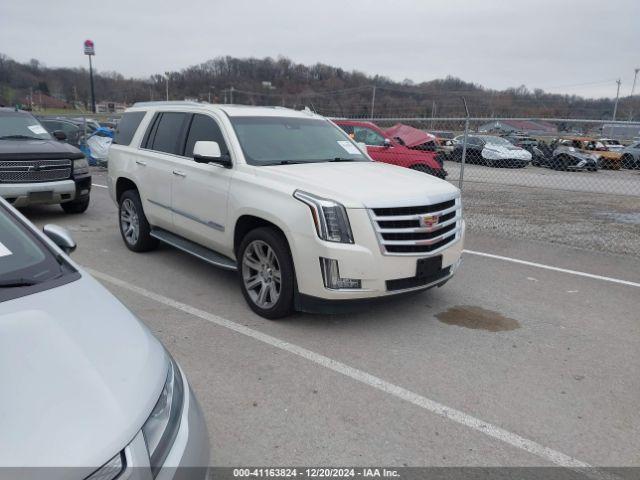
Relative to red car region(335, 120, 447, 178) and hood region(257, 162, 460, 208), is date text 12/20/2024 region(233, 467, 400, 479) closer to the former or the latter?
hood region(257, 162, 460, 208)

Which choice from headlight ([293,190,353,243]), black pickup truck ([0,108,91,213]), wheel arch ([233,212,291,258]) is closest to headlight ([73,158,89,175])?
black pickup truck ([0,108,91,213])

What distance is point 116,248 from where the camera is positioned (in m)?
6.96

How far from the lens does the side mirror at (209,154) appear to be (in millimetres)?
4809

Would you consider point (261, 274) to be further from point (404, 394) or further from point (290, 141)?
point (404, 394)

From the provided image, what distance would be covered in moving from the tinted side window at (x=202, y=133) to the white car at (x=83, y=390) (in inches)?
116

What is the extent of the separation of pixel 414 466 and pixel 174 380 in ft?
4.59

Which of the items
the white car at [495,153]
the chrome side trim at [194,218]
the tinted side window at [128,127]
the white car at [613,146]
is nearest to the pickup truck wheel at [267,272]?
the chrome side trim at [194,218]

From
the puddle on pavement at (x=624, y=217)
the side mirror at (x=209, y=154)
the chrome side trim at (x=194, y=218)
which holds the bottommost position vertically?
the puddle on pavement at (x=624, y=217)

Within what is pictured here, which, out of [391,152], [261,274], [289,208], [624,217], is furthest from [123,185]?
[624,217]

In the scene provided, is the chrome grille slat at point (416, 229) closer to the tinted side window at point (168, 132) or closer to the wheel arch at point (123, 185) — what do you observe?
the tinted side window at point (168, 132)

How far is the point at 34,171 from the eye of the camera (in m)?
8.03

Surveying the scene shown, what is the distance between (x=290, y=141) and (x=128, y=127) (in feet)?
8.88

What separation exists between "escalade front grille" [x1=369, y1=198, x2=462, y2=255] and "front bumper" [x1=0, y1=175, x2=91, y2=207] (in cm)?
622

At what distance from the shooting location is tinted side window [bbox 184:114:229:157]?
17.3 feet
